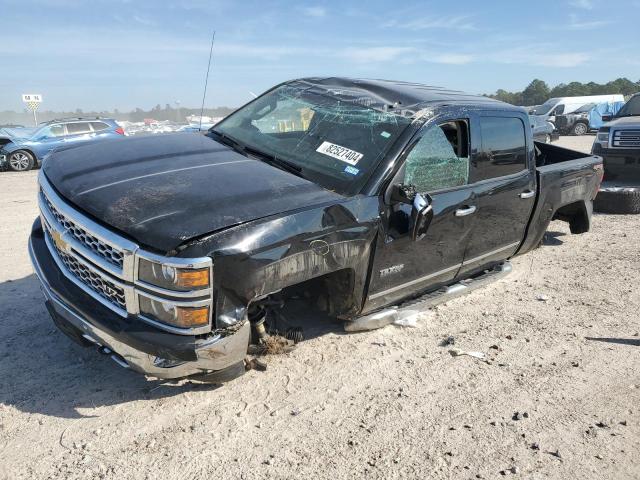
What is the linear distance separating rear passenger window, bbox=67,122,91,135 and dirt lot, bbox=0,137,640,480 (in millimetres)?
12714

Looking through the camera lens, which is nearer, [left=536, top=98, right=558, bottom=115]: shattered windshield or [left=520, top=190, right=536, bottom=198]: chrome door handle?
[left=520, top=190, right=536, bottom=198]: chrome door handle

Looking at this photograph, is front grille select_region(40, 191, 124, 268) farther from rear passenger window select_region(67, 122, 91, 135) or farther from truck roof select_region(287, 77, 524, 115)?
rear passenger window select_region(67, 122, 91, 135)

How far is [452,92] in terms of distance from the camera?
Result: 4570 mm

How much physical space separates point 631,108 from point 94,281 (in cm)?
1079

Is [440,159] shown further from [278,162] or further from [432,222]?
[278,162]

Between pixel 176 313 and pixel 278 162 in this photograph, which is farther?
pixel 278 162

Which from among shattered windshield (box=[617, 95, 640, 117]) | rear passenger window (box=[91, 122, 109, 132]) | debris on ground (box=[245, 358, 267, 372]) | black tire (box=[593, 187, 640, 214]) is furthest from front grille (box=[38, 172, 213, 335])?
rear passenger window (box=[91, 122, 109, 132])

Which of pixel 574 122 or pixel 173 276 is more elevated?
pixel 574 122

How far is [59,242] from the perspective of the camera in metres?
2.94

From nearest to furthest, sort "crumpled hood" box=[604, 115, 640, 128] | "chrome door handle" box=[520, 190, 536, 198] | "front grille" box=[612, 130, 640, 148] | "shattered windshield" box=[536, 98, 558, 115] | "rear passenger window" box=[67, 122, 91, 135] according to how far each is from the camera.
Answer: "chrome door handle" box=[520, 190, 536, 198]
"front grille" box=[612, 130, 640, 148]
"crumpled hood" box=[604, 115, 640, 128]
"rear passenger window" box=[67, 122, 91, 135]
"shattered windshield" box=[536, 98, 558, 115]

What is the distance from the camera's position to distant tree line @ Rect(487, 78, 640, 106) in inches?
1954

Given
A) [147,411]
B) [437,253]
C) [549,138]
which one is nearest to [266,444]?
[147,411]

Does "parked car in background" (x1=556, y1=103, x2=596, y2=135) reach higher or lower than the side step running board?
higher

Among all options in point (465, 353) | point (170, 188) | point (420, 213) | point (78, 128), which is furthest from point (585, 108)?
point (170, 188)
